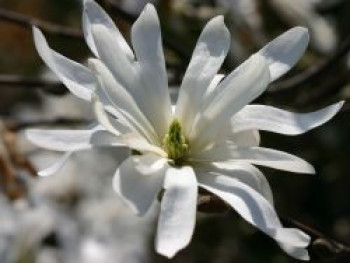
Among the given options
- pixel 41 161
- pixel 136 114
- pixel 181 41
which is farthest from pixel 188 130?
pixel 41 161

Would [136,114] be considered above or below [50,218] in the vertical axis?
above

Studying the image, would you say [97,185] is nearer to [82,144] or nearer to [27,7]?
[27,7]

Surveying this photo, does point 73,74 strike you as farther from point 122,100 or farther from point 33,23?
point 33,23

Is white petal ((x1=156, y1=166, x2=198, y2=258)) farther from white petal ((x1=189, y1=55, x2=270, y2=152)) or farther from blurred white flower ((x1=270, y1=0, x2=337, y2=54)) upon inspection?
blurred white flower ((x1=270, y1=0, x2=337, y2=54))

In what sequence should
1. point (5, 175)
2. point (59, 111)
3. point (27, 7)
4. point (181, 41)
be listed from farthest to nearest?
point (27, 7) < point (59, 111) < point (181, 41) < point (5, 175)

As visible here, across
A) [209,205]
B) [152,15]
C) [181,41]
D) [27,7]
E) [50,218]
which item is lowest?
[27,7]

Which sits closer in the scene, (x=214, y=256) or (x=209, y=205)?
(x=209, y=205)

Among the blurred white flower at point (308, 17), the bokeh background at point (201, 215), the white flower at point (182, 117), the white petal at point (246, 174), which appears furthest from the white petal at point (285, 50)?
the blurred white flower at point (308, 17)

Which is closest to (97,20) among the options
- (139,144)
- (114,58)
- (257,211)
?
(114,58)
